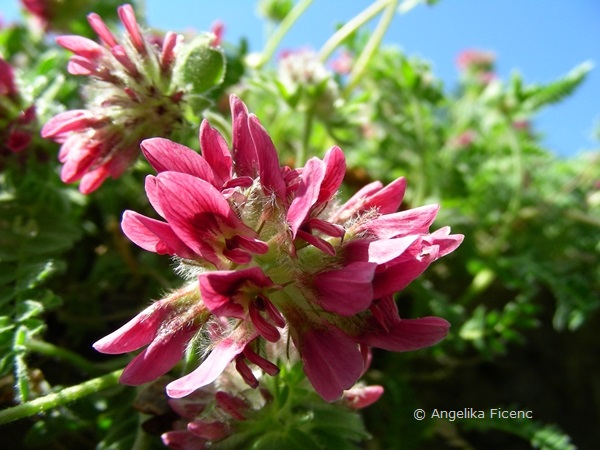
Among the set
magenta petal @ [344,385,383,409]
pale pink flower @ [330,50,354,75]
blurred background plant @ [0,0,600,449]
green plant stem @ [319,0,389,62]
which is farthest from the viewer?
pale pink flower @ [330,50,354,75]

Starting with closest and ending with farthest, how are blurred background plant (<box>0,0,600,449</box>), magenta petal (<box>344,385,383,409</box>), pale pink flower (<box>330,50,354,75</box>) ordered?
magenta petal (<box>344,385,383,409</box>) → blurred background plant (<box>0,0,600,449</box>) → pale pink flower (<box>330,50,354,75</box>)

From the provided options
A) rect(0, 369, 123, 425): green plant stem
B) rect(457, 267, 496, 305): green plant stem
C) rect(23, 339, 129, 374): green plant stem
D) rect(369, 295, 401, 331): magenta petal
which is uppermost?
rect(369, 295, 401, 331): magenta petal

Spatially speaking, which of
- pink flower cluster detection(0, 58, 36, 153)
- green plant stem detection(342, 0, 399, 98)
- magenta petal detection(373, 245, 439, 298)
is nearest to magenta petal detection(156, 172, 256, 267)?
magenta petal detection(373, 245, 439, 298)

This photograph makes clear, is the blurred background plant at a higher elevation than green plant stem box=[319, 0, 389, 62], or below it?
below

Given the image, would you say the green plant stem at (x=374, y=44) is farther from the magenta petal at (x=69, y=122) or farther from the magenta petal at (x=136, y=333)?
the magenta petal at (x=136, y=333)

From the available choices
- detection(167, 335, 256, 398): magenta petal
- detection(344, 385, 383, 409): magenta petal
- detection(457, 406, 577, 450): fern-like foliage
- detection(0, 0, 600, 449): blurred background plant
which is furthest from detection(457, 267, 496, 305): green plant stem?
detection(167, 335, 256, 398): magenta petal

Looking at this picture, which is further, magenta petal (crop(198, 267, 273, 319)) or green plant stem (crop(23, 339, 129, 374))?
green plant stem (crop(23, 339, 129, 374))

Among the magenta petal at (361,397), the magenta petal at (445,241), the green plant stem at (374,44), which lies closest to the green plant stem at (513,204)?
the green plant stem at (374,44)

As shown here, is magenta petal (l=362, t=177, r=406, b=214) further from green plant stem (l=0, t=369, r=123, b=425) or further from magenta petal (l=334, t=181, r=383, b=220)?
green plant stem (l=0, t=369, r=123, b=425)

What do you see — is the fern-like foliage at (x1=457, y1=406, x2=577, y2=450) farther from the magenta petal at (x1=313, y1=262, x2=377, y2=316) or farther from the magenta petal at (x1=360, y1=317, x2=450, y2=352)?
the magenta petal at (x1=313, y1=262, x2=377, y2=316)
